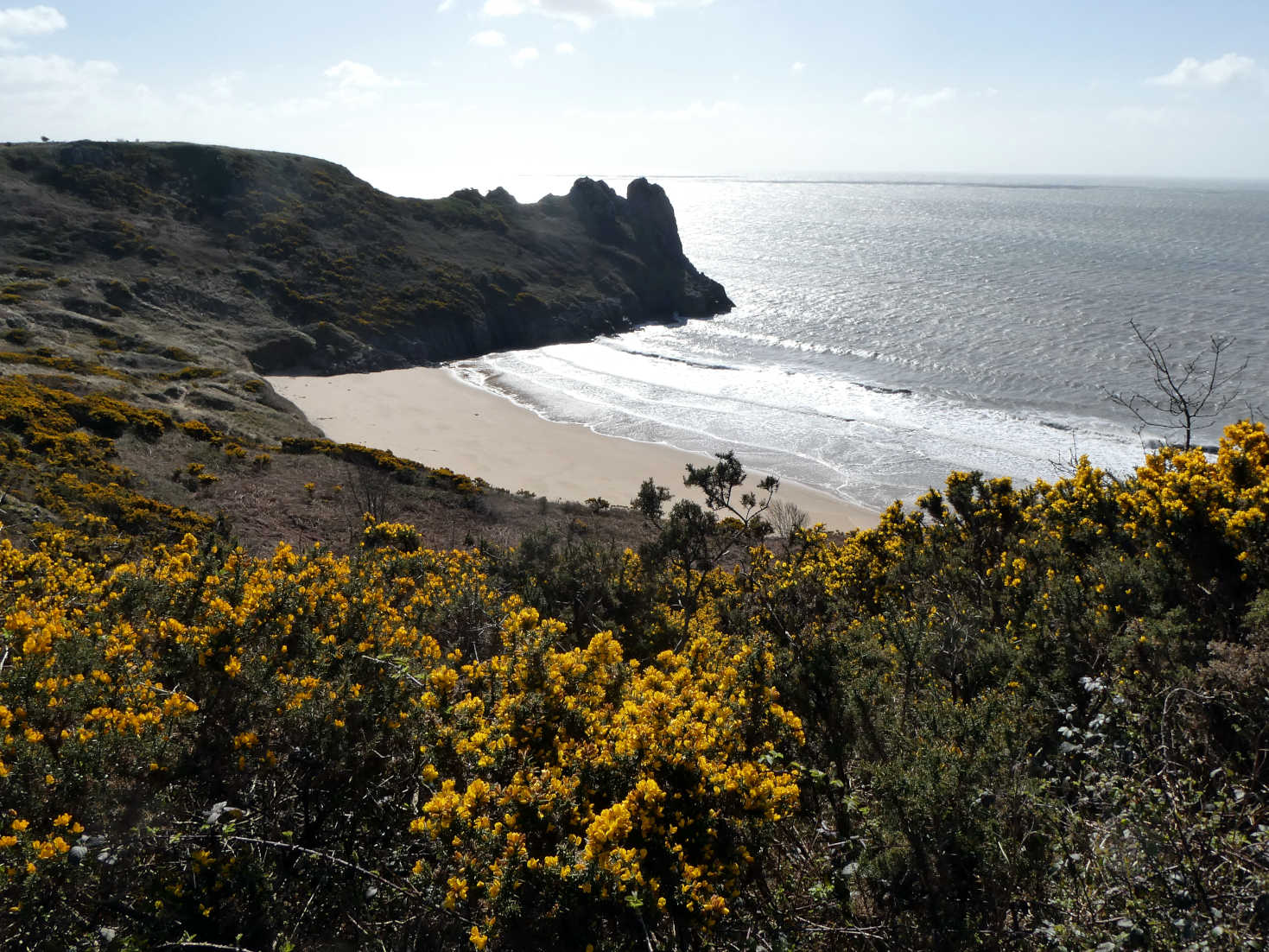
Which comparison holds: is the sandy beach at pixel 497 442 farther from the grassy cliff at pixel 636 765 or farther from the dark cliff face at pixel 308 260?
the grassy cliff at pixel 636 765

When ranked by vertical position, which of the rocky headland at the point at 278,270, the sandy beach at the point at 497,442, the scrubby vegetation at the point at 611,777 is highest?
the rocky headland at the point at 278,270

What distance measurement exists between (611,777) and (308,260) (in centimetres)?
5128

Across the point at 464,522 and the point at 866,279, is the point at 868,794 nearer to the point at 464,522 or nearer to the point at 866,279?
the point at 464,522

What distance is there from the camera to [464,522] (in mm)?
17438

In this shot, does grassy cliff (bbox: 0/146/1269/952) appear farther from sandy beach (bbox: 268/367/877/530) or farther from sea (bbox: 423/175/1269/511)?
sandy beach (bbox: 268/367/877/530)

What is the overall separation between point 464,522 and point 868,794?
46.8 feet

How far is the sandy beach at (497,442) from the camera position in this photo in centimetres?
2455

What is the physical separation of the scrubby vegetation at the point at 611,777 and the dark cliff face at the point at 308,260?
Result: 102ft

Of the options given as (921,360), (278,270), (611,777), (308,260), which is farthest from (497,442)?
(308,260)

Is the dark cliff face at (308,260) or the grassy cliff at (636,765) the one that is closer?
the grassy cliff at (636,765)

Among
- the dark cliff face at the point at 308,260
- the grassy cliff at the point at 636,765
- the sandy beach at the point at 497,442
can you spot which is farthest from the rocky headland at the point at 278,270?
the grassy cliff at the point at 636,765

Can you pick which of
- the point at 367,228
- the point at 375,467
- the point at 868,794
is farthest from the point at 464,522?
the point at 367,228

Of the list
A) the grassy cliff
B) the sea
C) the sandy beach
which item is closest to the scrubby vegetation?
the grassy cliff

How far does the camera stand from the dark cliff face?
3744cm
